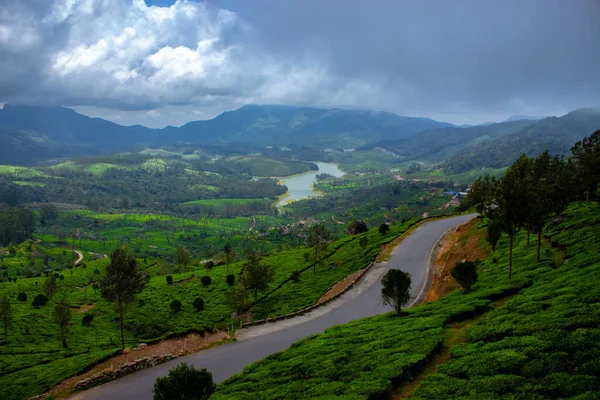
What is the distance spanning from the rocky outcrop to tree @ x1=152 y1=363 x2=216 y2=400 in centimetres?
1523

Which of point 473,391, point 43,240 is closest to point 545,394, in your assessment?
point 473,391

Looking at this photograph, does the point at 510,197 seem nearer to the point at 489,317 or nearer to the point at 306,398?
the point at 489,317

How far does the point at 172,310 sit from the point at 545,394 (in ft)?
170

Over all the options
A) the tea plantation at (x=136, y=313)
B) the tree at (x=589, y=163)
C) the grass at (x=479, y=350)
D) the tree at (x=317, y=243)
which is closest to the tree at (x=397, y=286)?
the grass at (x=479, y=350)

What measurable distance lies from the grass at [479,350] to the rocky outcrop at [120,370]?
962 cm

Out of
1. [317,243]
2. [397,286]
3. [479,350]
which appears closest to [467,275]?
[397,286]

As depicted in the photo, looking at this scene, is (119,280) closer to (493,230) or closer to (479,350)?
(479,350)

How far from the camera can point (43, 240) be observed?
198m

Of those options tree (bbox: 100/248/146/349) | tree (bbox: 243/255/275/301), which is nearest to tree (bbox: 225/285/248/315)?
tree (bbox: 243/255/275/301)

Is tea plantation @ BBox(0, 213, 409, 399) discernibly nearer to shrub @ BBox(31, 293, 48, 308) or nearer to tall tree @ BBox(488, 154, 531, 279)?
shrub @ BBox(31, 293, 48, 308)

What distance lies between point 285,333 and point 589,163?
147 ft

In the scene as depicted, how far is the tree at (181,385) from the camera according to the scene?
55.8ft

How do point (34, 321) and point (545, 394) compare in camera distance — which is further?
point (34, 321)

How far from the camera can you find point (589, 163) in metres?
48.4
